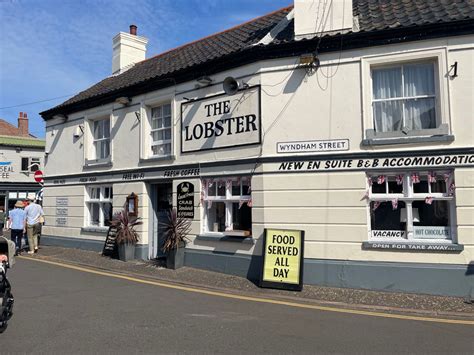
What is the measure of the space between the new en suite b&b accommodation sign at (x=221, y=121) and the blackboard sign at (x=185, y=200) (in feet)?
3.31

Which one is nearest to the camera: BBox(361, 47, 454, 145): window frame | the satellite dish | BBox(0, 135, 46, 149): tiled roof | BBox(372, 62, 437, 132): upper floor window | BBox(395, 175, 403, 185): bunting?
BBox(361, 47, 454, 145): window frame

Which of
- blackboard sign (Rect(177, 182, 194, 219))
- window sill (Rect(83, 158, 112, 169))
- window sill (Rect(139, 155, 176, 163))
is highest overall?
window sill (Rect(83, 158, 112, 169))

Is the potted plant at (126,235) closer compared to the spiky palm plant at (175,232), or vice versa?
the spiky palm plant at (175,232)

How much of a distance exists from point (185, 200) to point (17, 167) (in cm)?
2582

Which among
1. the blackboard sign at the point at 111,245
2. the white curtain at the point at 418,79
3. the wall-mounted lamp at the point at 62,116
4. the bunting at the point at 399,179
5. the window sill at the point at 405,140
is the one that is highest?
the wall-mounted lamp at the point at 62,116

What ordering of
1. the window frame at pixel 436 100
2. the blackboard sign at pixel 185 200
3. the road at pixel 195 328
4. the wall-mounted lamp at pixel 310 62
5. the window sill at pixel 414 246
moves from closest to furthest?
1. the road at pixel 195 328
2. the window sill at pixel 414 246
3. the window frame at pixel 436 100
4. the wall-mounted lamp at pixel 310 62
5. the blackboard sign at pixel 185 200

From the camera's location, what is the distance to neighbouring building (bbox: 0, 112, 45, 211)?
31.0 metres

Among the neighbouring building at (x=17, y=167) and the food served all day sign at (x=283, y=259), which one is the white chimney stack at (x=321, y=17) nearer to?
the food served all day sign at (x=283, y=259)

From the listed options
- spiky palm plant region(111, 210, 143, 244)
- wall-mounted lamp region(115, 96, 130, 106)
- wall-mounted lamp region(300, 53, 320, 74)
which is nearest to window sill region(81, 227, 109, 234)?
spiky palm plant region(111, 210, 143, 244)

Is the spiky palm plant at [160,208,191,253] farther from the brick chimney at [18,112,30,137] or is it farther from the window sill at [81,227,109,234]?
the brick chimney at [18,112,30,137]

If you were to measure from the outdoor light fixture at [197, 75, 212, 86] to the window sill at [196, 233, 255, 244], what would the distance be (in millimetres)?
4014

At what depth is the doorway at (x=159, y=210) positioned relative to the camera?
12469mm

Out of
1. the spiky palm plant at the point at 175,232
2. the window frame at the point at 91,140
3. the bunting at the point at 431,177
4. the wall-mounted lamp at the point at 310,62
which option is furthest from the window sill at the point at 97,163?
the bunting at the point at 431,177

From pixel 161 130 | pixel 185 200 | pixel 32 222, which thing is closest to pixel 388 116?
pixel 185 200
